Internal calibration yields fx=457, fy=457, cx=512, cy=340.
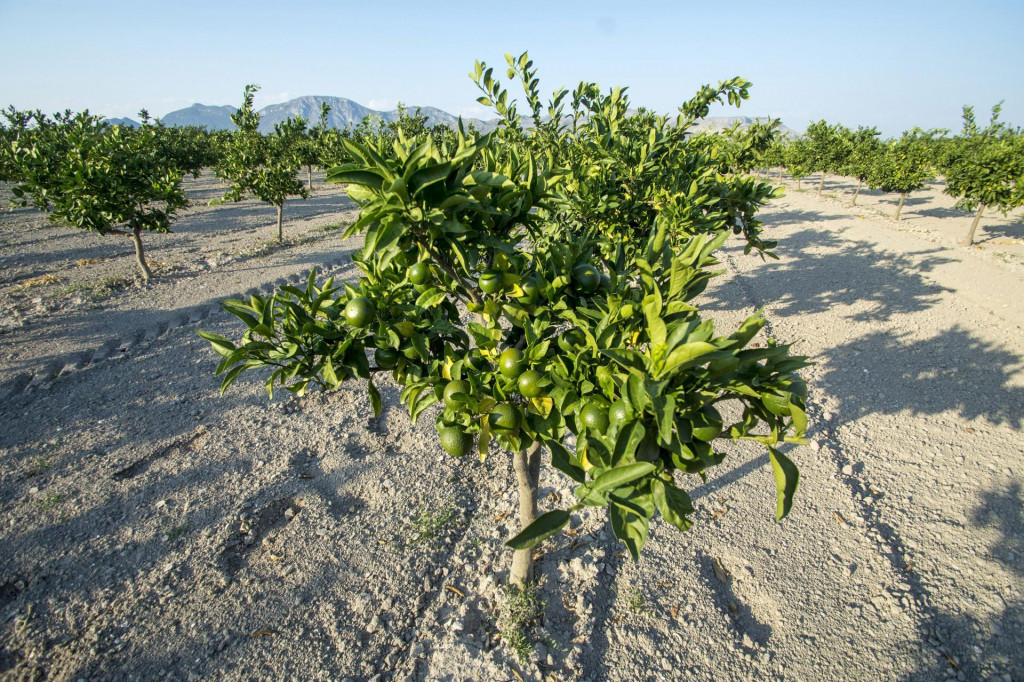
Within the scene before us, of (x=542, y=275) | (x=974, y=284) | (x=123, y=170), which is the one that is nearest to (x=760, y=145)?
(x=542, y=275)

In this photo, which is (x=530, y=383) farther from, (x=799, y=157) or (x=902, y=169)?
(x=799, y=157)

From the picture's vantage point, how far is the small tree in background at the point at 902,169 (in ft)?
57.7

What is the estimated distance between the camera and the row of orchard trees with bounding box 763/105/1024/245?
520 inches

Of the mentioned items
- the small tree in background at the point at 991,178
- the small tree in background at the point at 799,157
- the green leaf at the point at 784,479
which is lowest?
the green leaf at the point at 784,479

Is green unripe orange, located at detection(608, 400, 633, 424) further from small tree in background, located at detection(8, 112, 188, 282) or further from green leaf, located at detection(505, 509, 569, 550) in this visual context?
small tree in background, located at detection(8, 112, 188, 282)

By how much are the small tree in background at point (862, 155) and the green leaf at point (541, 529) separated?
2571 cm

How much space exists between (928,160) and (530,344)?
83.1 ft

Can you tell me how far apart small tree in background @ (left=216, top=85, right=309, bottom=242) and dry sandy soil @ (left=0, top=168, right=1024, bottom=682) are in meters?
7.39

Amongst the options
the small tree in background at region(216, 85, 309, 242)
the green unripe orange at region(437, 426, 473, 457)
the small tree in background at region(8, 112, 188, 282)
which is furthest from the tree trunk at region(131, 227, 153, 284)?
the green unripe orange at region(437, 426, 473, 457)

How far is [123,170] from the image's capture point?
9.38 meters

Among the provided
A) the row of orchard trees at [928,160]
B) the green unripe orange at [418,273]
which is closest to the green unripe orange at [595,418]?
the green unripe orange at [418,273]

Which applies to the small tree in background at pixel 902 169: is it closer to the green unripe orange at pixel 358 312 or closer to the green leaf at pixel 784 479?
the green leaf at pixel 784 479

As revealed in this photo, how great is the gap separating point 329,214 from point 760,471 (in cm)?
1771

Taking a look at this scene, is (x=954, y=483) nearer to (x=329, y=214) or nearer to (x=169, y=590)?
(x=169, y=590)
